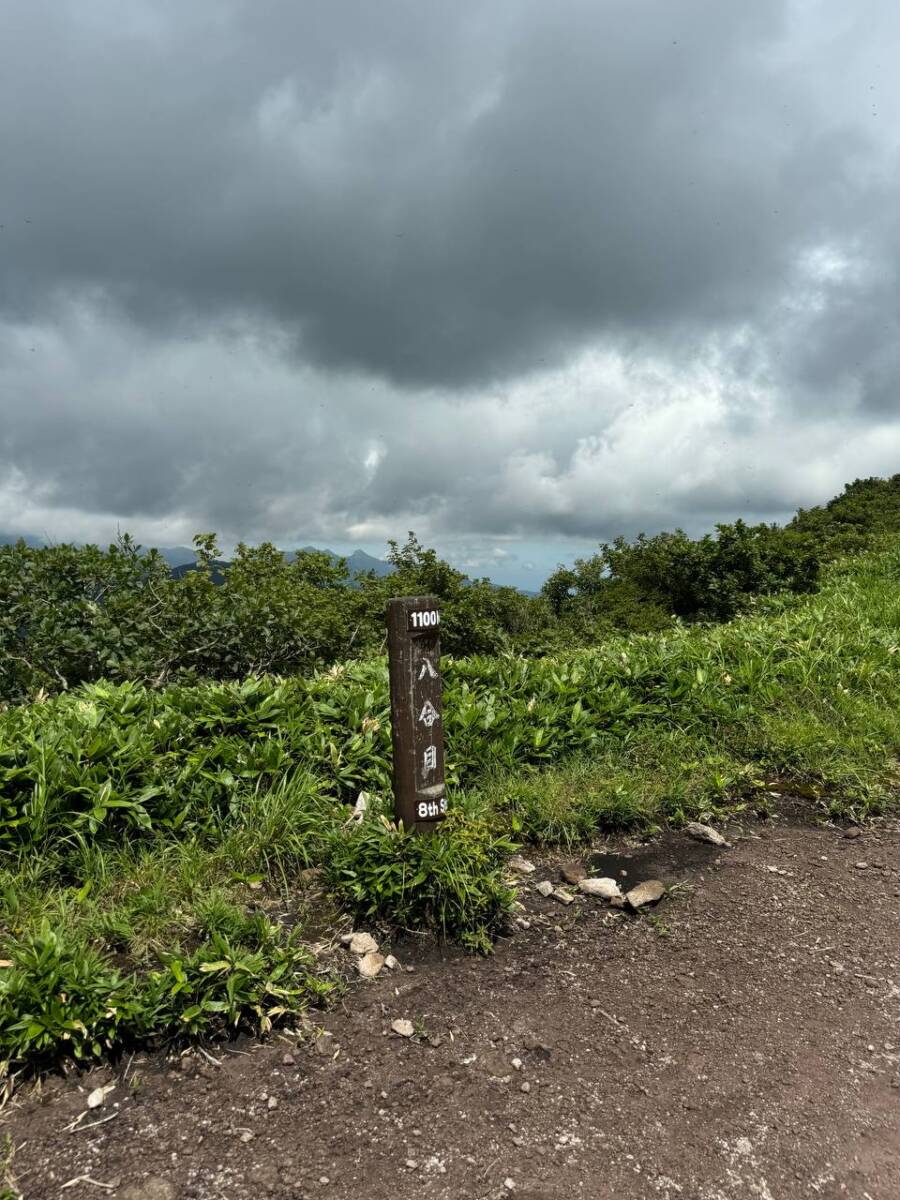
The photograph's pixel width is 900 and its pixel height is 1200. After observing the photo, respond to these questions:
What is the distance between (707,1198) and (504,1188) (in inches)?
23.1

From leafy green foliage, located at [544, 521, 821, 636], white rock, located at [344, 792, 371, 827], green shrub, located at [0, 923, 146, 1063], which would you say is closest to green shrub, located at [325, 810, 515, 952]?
white rock, located at [344, 792, 371, 827]

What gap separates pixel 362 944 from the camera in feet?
10.8

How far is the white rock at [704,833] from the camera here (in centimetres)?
446

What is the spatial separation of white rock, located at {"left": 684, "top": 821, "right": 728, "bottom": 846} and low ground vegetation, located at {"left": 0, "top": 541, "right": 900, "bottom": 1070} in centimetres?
11

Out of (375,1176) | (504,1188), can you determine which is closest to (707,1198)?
(504,1188)

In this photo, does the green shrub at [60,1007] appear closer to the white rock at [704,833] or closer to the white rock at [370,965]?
the white rock at [370,965]

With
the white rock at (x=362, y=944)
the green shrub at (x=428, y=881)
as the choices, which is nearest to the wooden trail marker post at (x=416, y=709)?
the green shrub at (x=428, y=881)

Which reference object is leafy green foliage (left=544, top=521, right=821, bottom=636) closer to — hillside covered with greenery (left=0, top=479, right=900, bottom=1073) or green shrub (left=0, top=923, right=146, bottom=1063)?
hillside covered with greenery (left=0, top=479, right=900, bottom=1073)

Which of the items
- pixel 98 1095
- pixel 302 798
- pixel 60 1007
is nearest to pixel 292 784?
pixel 302 798

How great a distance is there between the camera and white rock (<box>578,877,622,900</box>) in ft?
12.4

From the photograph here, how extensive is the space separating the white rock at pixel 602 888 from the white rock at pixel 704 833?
0.90 m

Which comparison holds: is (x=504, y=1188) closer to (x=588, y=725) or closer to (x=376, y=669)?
(x=588, y=725)

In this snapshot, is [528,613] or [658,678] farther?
[528,613]

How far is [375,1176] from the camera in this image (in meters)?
2.21
